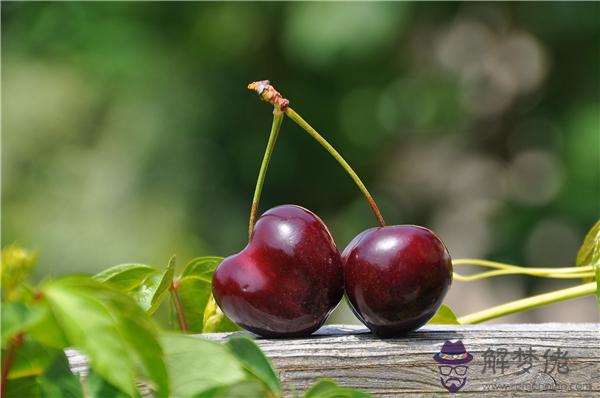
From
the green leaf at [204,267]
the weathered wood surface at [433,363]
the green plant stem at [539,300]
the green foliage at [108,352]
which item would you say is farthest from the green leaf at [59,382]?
the green plant stem at [539,300]

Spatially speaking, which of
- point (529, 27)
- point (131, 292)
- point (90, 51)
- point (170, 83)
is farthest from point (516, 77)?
point (131, 292)

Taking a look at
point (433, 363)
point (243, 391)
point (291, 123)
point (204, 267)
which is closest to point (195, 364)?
point (243, 391)

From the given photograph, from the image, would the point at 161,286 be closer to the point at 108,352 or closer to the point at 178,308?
the point at 178,308

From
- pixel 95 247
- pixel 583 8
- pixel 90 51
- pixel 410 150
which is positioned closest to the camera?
pixel 95 247

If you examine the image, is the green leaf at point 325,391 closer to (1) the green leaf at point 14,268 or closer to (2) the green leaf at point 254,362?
(2) the green leaf at point 254,362

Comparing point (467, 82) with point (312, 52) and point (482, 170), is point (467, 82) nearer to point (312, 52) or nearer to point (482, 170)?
point (482, 170)

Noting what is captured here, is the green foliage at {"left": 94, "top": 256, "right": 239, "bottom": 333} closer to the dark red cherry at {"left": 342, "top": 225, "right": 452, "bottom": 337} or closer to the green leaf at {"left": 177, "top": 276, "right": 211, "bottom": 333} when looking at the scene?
the green leaf at {"left": 177, "top": 276, "right": 211, "bottom": 333}
